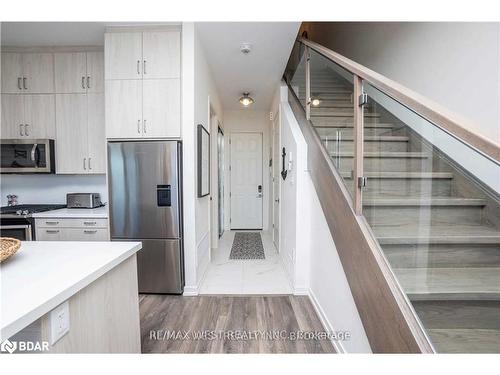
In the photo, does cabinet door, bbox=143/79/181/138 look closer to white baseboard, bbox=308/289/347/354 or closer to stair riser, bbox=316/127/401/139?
stair riser, bbox=316/127/401/139

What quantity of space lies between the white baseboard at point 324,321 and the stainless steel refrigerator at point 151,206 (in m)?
1.35

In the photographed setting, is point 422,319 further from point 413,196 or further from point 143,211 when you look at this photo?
point 143,211

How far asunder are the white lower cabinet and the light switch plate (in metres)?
1.88

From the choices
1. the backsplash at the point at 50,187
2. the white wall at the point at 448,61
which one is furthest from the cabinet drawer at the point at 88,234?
the white wall at the point at 448,61

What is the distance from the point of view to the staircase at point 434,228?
112 cm

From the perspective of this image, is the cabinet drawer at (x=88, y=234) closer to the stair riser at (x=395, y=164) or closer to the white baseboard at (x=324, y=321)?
the white baseboard at (x=324, y=321)

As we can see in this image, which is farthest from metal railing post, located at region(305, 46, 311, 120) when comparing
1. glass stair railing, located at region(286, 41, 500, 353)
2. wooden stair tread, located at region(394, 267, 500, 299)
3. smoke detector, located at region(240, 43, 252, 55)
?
wooden stair tread, located at region(394, 267, 500, 299)

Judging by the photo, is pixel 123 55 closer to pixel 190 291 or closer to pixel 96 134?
pixel 96 134

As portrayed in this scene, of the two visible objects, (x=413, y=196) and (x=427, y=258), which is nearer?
(x=427, y=258)

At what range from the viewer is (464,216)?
1347 mm
